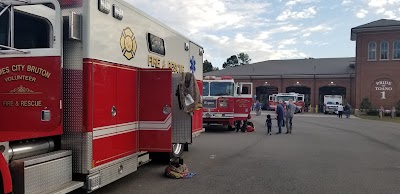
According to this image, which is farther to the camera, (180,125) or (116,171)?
(180,125)

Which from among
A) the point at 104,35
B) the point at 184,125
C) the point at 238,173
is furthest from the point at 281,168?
the point at 104,35

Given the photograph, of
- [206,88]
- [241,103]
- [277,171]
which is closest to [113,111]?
[277,171]

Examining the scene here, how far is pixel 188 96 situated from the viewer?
812 cm

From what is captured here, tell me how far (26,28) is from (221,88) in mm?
15554

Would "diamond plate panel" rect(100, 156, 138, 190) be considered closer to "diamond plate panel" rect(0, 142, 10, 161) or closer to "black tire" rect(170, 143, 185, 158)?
"diamond plate panel" rect(0, 142, 10, 161)

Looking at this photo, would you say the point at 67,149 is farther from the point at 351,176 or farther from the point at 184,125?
the point at 351,176

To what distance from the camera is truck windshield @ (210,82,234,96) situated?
20.2m

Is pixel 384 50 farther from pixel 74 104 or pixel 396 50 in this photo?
pixel 74 104

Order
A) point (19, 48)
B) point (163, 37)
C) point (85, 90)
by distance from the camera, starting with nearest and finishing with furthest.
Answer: point (19, 48), point (85, 90), point (163, 37)

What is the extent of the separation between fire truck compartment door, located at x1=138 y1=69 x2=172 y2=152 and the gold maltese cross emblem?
44 centimetres

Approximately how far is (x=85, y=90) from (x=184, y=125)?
2817 millimetres

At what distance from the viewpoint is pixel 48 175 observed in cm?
512

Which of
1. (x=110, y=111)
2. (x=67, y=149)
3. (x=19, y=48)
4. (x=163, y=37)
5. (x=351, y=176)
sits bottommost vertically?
(x=351, y=176)

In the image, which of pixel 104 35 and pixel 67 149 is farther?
pixel 104 35
